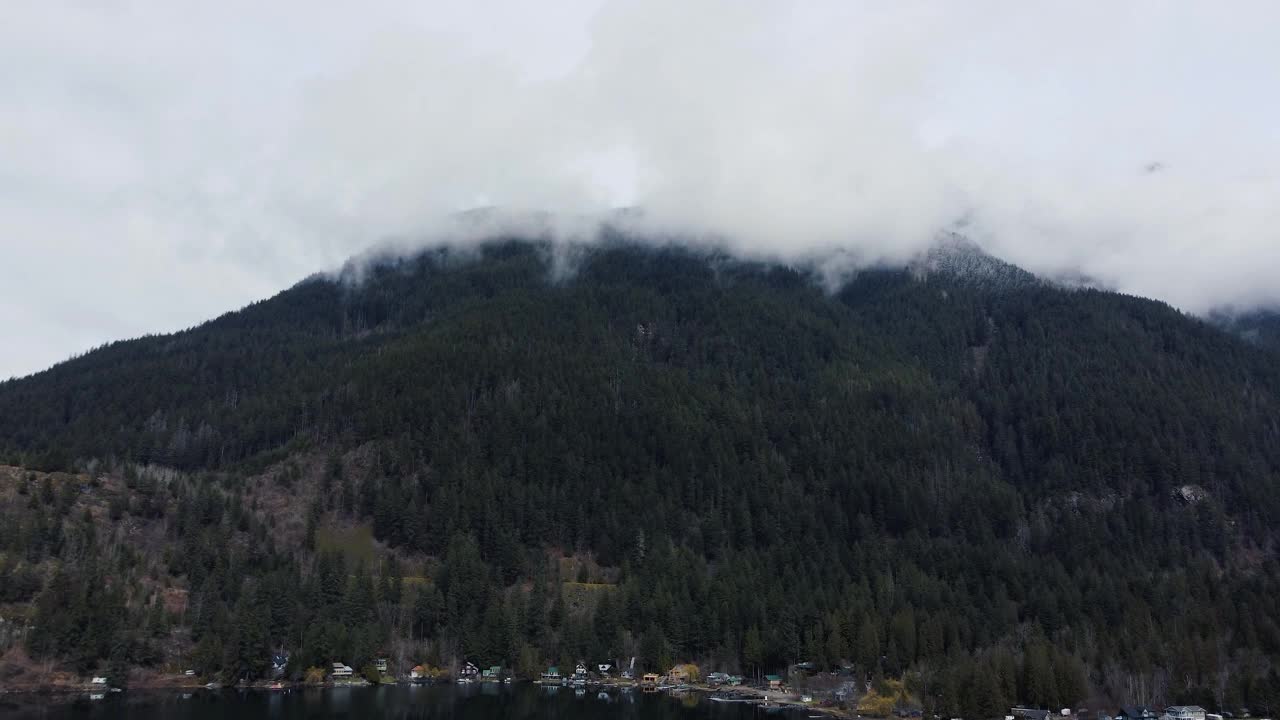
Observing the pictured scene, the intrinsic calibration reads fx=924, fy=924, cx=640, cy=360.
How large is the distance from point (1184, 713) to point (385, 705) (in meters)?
113

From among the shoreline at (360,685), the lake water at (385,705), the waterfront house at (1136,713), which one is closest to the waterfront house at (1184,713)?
the waterfront house at (1136,713)

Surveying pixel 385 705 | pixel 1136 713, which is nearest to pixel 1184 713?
pixel 1136 713

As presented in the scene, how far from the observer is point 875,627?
17125 centimetres

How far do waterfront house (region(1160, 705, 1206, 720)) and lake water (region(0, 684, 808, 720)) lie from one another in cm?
5173

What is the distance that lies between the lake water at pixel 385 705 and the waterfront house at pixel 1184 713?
51.7 meters

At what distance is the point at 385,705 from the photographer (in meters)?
132

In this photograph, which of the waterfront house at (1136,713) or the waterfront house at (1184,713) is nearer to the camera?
the waterfront house at (1184,713)

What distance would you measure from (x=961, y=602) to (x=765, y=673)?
46.3 meters

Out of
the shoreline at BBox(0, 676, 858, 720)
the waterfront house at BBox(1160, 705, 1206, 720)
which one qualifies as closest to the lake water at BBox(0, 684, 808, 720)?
the shoreline at BBox(0, 676, 858, 720)

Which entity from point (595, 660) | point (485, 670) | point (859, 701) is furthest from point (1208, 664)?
point (485, 670)

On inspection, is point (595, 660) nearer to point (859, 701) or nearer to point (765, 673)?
point (765, 673)

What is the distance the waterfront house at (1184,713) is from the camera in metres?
127

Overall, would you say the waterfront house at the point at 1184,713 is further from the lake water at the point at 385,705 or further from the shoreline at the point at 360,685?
the lake water at the point at 385,705

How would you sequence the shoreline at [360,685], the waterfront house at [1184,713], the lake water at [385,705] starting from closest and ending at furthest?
1. the lake water at [385,705]
2. the waterfront house at [1184,713]
3. the shoreline at [360,685]
